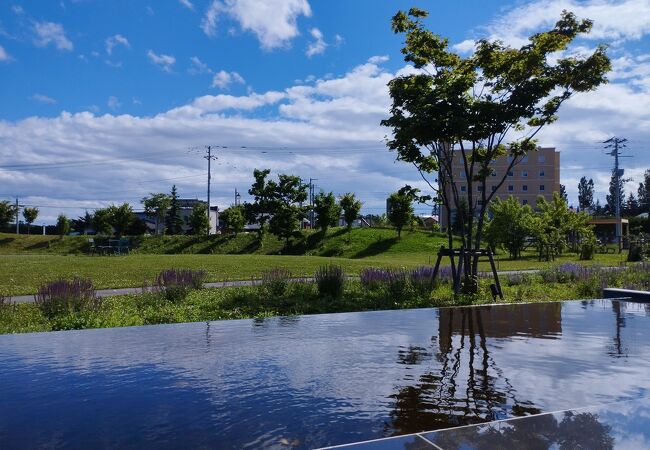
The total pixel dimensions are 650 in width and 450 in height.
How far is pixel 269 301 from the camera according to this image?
1109 centimetres

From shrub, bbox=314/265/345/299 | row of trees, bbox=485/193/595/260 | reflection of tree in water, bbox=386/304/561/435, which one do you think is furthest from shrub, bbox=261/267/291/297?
row of trees, bbox=485/193/595/260

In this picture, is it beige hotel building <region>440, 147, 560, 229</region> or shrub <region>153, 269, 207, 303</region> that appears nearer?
shrub <region>153, 269, 207, 303</region>

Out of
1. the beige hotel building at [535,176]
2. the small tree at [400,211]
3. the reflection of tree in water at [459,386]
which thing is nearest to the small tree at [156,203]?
the small tree at [400,211]

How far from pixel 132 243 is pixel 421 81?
136 ft

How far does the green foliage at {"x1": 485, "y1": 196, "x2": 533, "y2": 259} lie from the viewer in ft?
128

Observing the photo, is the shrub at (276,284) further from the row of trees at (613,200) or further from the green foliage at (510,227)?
the row of trees at (613,200)

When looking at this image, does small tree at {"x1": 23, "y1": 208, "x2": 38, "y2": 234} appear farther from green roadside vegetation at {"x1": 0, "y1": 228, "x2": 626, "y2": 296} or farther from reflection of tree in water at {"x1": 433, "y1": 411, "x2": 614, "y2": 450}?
reflection of tree in water at {"x1": 433, "y1": 411, "x2": 614, "y2": 450}

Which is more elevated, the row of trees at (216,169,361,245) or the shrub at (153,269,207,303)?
the row of trees at (216,169,361,245)

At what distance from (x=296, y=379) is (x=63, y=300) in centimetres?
642

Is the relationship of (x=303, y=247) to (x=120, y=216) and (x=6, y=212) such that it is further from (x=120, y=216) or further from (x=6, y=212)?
(x=6, y=212)

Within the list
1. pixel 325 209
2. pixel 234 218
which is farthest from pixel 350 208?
pixel 234 218

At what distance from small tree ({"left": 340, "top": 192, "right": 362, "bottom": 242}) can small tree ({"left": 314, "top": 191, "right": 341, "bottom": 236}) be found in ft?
6.41

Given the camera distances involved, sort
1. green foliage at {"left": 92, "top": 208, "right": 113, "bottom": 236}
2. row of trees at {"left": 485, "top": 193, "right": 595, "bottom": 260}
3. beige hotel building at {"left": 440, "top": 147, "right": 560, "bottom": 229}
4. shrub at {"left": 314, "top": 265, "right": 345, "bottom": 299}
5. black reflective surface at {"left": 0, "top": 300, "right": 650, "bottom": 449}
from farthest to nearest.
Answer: beige hotel building at {"left": 440, "top": 147, "right": 560, "bottom": 229} < green foliage at {"left": 92, "top": 208, "right": 113, "bottom": 236} < row of trees at {"left": 485, "top": 193, "right": 595, "bottom": 260} < shrub at {"left": 314, "top": 265, "right": 345, "bottom": 299} < black reflective surface at {"left": 0, "top": 300, "right": 650, "bottom": 449}

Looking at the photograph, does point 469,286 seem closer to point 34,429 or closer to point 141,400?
point 141,400
